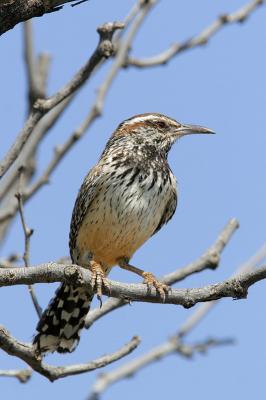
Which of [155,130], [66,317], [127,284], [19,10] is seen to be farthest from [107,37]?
[66,317]

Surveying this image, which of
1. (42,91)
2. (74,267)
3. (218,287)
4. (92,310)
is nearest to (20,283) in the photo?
(74,267)

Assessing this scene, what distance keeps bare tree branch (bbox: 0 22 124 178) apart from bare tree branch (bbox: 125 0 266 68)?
4.61 ft

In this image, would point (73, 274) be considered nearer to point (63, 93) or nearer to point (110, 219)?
point (63, 93)

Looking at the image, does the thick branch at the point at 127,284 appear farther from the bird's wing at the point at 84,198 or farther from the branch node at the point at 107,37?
the bird's wing at the point at 84,198

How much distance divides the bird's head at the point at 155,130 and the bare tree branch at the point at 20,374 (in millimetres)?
2286

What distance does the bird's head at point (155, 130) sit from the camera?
6400mm

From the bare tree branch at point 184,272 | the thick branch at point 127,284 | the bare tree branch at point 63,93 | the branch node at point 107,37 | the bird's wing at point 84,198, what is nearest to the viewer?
the thick branch at point 127,284

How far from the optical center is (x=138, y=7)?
5.96 metres

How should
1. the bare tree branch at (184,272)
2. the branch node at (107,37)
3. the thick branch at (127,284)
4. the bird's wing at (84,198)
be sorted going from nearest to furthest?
the thick branch at (127,284), the branch node at (107,37), the bare tree branch at (184,272), the bird's wing at (84,198)

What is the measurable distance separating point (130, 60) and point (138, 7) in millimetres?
421

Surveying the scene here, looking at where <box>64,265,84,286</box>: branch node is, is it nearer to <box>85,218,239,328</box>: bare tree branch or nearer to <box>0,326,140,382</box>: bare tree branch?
<box>0,326,140,382</box>: bare tree branch

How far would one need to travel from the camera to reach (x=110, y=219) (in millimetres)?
5664

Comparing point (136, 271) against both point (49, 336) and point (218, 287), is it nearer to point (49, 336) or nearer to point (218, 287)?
point (49, 336)

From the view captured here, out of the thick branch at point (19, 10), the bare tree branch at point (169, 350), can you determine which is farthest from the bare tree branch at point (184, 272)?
the thick branch at point (19, 10)
